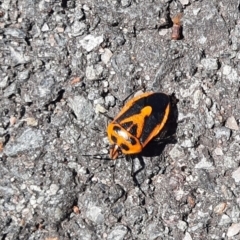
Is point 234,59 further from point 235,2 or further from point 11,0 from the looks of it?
point 11,0

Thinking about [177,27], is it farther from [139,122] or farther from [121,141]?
[121,141]

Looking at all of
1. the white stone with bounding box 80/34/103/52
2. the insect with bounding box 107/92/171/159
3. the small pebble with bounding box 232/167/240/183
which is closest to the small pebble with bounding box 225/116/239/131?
the small pebble with bounding box 232/167/240/183

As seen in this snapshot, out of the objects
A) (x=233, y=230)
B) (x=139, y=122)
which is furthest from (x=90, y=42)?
(x=233, y=230)

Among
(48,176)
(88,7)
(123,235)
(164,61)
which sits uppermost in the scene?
(88,7)

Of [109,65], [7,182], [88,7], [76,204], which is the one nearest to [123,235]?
[76,204]

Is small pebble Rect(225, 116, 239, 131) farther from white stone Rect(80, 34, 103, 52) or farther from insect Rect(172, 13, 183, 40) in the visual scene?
white stone Rect(80, 34, 103, 52)

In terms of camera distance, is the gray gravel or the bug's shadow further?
the bug's shadow
